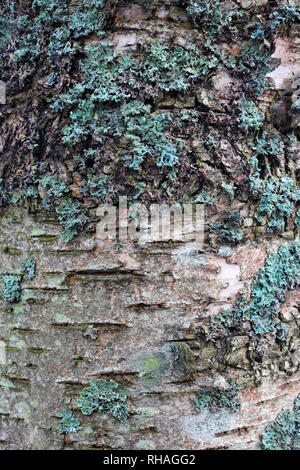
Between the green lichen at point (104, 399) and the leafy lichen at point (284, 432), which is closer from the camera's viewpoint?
the green lichen at point (104, 399)

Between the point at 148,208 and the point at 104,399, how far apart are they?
62 centimetres

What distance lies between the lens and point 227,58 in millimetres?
1619

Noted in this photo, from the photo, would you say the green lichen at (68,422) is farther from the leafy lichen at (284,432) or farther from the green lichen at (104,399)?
the leafy lichen at (284,432)

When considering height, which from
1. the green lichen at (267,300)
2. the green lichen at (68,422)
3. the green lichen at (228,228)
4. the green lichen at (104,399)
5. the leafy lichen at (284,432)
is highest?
the green lichen at (228,228)

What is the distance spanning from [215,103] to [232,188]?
28cm

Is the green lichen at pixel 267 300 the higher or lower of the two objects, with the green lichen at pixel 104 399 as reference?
higher

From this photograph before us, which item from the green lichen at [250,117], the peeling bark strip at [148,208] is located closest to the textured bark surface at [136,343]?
the peeling bark strip at [148,208]

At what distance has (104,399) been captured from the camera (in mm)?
1577

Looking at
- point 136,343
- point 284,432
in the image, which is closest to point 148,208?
point 136,343

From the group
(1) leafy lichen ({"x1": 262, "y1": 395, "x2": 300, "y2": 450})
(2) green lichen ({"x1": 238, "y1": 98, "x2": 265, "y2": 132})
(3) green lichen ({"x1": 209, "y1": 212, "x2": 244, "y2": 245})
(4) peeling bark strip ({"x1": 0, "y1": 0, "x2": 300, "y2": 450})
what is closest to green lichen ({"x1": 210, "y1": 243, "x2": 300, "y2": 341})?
(4) peeling bark strip ({"x1": 0, "y1": 0, "x2": 300, "y2": 450})

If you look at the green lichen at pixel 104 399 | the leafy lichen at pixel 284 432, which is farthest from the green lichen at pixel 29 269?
the leafy lichen at pixel 284 432

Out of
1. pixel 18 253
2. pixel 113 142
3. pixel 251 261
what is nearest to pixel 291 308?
pixel 251 261

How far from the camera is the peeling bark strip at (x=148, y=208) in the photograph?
1578mm

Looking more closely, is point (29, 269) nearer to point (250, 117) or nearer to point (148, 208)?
point (148, 208)
